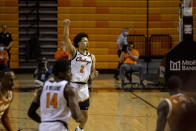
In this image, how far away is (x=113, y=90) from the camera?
41.7 feet

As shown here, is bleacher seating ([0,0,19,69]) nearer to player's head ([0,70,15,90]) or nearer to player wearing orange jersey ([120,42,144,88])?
player wearing orange jersey ([120,42,144,88])

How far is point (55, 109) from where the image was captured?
3.58 m

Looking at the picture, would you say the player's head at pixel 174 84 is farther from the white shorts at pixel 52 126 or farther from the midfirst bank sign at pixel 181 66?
the midfirst bank sign at pixel 181 66

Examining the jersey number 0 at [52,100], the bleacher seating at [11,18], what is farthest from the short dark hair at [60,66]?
the bleacher seating at [11,18]

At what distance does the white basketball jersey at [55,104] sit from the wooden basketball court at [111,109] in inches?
131

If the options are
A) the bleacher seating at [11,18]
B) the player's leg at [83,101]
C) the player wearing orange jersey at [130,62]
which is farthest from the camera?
the bleacher seating at [11,18]

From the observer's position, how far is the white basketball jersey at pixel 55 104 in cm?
357

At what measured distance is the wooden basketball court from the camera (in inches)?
285

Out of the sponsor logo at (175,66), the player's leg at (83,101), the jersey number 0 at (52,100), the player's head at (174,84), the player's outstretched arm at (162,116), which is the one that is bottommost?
the player's leg at (83,101)

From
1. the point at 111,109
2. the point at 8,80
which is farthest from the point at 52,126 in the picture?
the point at 111,109

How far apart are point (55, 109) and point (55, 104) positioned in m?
0.05

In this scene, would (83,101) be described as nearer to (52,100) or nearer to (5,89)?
(5,89)

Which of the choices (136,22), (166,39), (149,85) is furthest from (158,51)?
(149,85)

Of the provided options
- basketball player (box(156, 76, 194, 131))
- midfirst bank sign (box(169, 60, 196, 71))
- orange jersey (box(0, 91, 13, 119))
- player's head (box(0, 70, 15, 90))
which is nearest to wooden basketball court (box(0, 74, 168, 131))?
orange jersey (box(0, 91, 13, 119))
